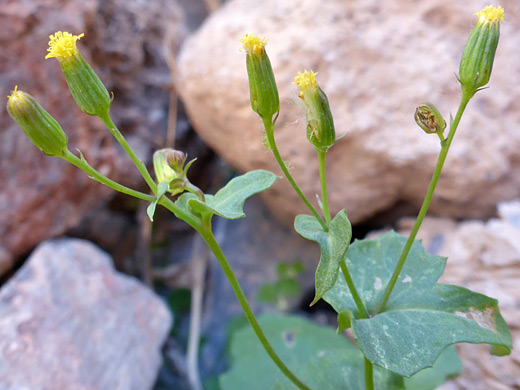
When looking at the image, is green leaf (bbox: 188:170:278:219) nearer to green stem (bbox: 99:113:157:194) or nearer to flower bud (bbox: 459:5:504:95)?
green stem (bbox: 99:113:157:194)

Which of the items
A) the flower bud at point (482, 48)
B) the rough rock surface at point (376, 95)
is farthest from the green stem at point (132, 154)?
the rough rock surface at point (376, 95)

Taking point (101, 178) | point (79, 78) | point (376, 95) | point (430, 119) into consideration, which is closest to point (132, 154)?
point (101, 178)

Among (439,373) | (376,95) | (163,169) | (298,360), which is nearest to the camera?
(163,169)

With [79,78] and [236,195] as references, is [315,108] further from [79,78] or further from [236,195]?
[79,78]

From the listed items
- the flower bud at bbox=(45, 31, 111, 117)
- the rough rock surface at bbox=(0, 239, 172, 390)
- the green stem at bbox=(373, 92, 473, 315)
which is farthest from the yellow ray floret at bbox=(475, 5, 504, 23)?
the rough rock surface at bbox=(0, 239, 172, 390)

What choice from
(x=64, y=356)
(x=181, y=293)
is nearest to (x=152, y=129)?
(x=181, y=293)

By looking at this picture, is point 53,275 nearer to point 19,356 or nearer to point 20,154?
point 19,356
